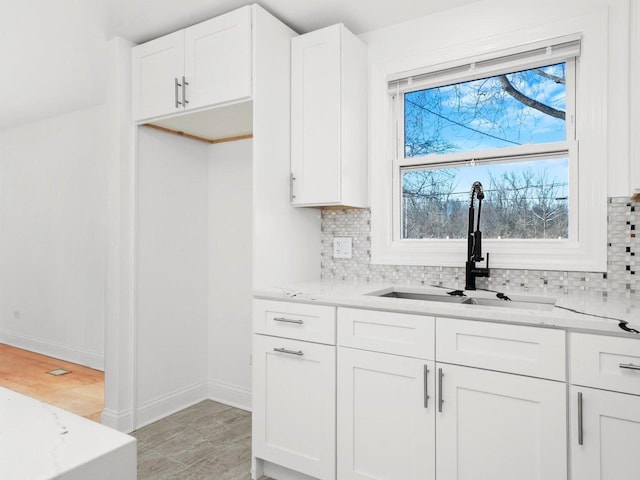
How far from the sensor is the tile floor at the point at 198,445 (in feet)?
7.30

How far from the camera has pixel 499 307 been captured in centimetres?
173

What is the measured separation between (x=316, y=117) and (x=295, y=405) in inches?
59.1

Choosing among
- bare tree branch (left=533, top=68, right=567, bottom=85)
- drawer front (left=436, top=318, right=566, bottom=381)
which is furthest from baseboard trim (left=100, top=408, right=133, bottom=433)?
bare tree branch (left=533, top=68, right=567, bottom=85)

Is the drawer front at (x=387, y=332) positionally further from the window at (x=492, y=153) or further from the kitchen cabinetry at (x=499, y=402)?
the window at (x=492, y=153)

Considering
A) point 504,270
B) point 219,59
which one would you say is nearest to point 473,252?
point 504,270

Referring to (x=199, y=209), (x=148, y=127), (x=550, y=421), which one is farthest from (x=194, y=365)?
(x=550, y=421)

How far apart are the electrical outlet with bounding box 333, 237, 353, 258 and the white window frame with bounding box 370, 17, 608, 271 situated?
6.3 inches

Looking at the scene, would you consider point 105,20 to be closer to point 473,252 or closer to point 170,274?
point 170,274

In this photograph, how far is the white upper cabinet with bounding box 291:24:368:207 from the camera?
2369 mm

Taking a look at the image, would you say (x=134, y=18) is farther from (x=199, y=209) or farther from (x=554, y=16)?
(x=554, y=16)

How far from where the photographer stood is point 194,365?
3166 mm

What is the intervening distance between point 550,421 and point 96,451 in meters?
1.52

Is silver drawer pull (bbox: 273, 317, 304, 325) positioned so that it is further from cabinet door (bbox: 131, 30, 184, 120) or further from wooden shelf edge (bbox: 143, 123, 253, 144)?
wooden shelf edge (bbox: 143, 123, 253, 144)

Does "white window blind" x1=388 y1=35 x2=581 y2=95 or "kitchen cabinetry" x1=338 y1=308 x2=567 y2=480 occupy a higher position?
"white window blind" x1=388 y1=35 x2=581 y2=95
